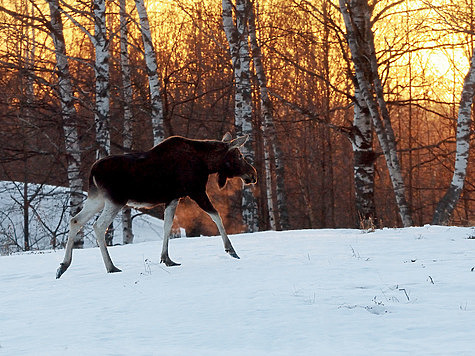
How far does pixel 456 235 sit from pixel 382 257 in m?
2.40

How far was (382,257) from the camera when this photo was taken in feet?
23.5

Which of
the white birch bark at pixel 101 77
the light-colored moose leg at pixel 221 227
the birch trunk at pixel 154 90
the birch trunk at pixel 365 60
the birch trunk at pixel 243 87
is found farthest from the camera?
the birch trunk at pixel 243 87

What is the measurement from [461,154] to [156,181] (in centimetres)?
832

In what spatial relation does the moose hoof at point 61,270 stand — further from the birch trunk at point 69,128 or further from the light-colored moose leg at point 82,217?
the birch trunk at point 69,128

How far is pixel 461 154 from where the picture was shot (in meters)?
13.6

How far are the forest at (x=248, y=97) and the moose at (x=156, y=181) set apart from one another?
5.09m

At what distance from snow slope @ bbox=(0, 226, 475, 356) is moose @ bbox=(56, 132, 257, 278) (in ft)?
1.76

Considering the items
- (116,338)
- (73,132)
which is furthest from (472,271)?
(73,132)

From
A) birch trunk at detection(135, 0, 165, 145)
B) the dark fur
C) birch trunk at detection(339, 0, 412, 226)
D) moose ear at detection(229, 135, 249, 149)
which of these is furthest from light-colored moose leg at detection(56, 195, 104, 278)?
birch trunk at detection(135, 0, 165, 145)

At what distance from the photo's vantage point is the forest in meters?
13.6

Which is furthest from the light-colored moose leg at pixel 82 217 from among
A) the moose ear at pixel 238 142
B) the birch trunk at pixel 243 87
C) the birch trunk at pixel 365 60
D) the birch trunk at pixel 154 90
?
the birch trunk at pixel 243 87

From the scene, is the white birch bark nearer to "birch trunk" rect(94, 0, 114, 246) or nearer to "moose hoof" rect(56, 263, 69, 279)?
"birch trunk" rect(94, 0, 114, 246)

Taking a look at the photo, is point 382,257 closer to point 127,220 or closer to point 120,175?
point 120,175

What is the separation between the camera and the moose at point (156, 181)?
7.50 m
